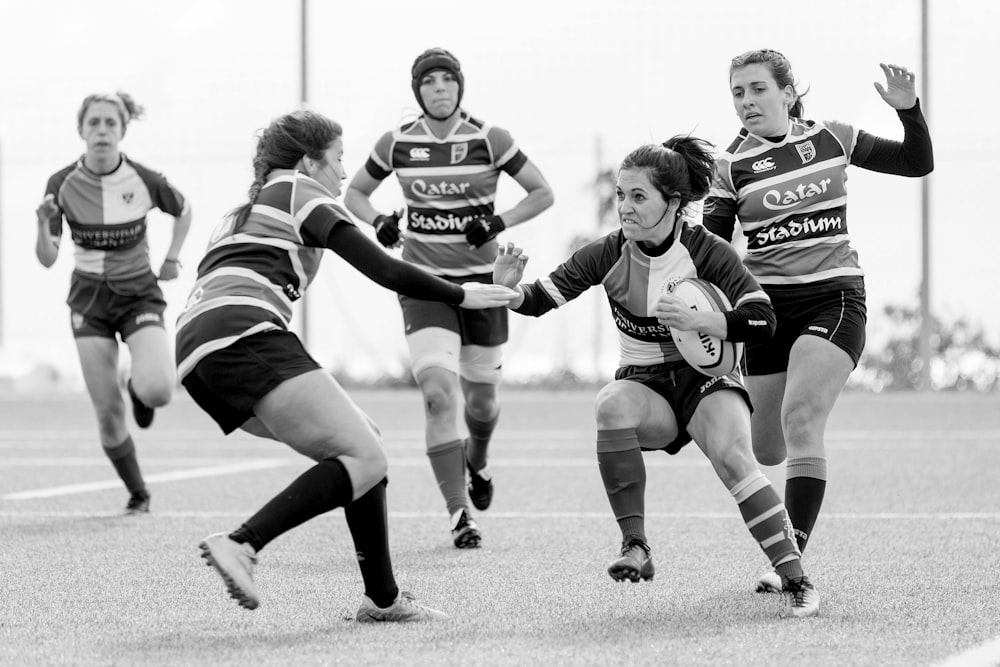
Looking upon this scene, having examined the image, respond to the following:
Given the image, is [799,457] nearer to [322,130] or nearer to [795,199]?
[795,199]

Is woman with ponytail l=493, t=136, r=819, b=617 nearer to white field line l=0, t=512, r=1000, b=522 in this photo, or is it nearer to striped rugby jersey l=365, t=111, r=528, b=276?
striped rugby jersey l=365, t=111, r=528, b=276

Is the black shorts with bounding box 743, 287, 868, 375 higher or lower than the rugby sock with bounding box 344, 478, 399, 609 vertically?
higher

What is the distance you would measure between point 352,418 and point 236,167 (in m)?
16.5

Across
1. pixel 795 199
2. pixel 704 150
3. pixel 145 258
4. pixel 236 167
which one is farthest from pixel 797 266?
pixel 236 167

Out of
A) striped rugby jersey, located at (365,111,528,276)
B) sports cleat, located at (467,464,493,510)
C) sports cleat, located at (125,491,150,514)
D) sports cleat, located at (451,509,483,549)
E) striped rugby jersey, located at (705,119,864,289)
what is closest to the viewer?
striped rugby jersey, located at (705,119,864,289)

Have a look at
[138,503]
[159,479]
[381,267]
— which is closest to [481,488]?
[138,503]

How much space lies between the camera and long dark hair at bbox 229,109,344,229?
4.50m

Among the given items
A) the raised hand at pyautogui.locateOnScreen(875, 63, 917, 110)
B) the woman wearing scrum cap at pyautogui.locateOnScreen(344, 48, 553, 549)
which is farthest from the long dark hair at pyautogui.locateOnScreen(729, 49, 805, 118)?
the woman wearing scrum cap at pyautogui.locateOnScreen(344, 48, 553, 549)

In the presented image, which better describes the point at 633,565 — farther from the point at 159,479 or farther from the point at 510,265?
the point at 159,479

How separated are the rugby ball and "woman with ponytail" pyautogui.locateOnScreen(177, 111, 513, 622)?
1.90 ft

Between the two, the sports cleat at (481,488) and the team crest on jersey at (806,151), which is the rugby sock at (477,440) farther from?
the team crest on jersey at (806,151)

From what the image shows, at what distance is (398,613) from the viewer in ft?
14.3

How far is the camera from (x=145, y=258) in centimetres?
777

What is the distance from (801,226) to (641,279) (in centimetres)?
79
